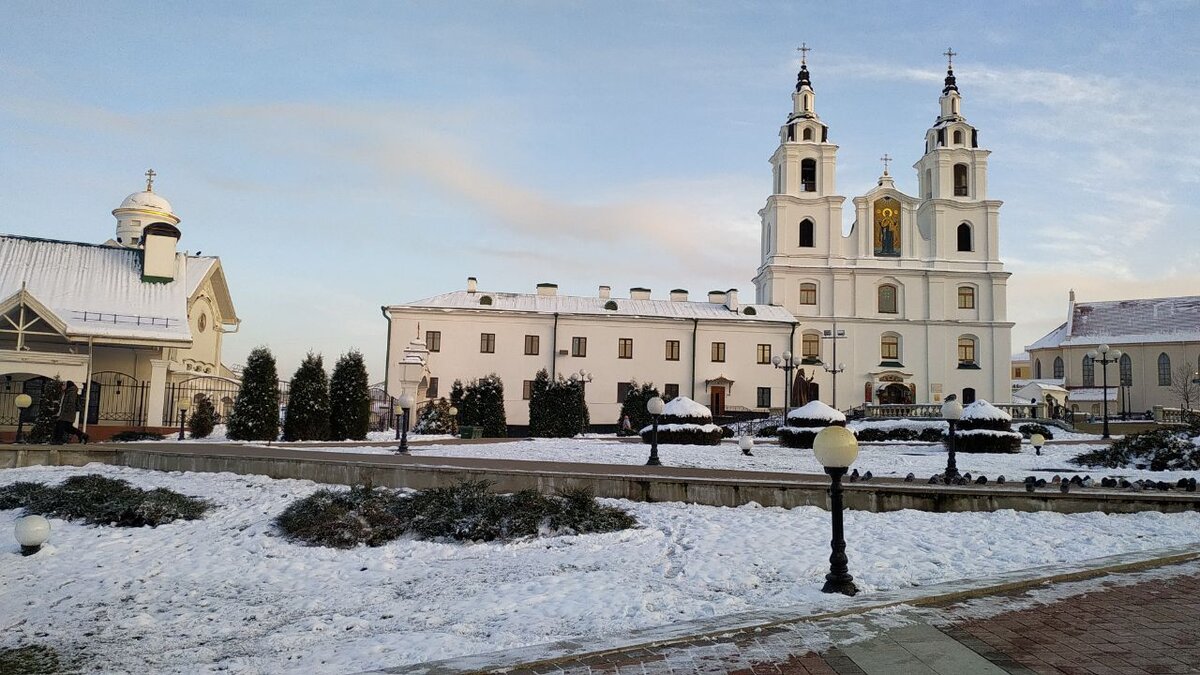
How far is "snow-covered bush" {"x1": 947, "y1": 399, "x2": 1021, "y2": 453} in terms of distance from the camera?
21875 mm

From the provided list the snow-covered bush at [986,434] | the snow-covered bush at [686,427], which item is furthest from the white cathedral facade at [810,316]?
the snow-covered bush at [986,434]

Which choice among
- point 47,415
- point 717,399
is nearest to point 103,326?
point 47,415

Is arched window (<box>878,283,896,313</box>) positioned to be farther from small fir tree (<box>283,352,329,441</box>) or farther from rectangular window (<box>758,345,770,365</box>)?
small fir tree (<box>283,352,329,441</box>)

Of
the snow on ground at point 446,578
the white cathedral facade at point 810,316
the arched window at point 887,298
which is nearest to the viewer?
the snow on ground at point 446,578

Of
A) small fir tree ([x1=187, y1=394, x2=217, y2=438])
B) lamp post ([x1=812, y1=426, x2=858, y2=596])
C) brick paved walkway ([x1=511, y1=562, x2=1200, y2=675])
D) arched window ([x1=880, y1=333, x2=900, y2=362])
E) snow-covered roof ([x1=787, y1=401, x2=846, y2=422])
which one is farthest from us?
arched window ([x1=880, y1=333, x2=900, y2=362])

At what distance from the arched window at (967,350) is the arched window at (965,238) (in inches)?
246

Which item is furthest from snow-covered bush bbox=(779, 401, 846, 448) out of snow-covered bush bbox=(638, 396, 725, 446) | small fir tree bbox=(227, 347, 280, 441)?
small fir tree bbox=(227, 347, 280, 441)

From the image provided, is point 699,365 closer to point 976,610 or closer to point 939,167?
point 939,167

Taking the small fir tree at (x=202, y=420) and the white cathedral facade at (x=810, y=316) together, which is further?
the white cathedral facade at (x=810, y=316)

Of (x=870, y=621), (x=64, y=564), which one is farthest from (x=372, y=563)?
(x=870, y=621)

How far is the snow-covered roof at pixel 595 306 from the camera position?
46.6 m

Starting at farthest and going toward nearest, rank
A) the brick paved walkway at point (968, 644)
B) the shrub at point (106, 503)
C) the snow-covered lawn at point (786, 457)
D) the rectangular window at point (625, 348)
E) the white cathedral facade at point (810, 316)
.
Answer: the rectangular window at point (625, 348), the white cathedral facade at point (810, 316), the snow-covered lawn at point (786, 457), the shrub at point (106, 503), the brick paved walkway at point (968, 644)

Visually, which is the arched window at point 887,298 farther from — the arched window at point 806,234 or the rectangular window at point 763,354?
the rectangular window at point 763,354

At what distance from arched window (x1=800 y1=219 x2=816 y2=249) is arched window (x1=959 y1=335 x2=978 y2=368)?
1158 centimetres
